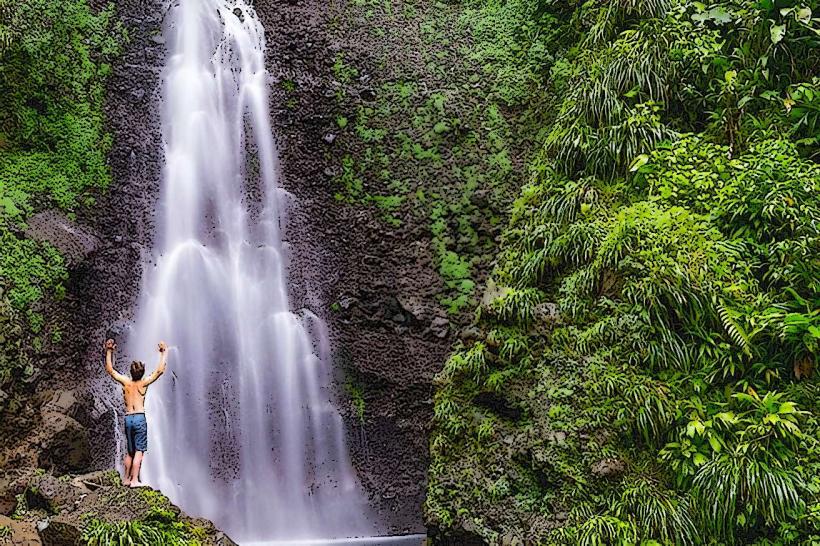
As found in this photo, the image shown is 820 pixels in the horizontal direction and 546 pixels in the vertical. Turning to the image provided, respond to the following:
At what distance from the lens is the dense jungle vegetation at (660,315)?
16.5ft

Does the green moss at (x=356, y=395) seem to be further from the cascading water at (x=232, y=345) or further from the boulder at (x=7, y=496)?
the boulder at (x=7, y=496)

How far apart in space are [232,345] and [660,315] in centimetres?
690

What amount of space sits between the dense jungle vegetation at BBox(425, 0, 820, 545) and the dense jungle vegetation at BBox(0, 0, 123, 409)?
19.2ft

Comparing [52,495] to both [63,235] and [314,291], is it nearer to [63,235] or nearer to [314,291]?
[63,235]

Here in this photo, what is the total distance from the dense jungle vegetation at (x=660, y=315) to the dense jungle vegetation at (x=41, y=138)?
585 centimetres

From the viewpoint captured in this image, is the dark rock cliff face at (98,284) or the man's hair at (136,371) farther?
the dark rock cliff face at (98,284)

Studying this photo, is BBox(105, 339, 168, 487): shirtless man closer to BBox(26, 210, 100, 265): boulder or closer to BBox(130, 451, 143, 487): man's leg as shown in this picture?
BBox(130, 451, 143, 487): man's leg

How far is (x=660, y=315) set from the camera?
591 cm

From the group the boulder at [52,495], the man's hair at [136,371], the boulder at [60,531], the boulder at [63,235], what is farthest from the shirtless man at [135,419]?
the boulder at [63,235]

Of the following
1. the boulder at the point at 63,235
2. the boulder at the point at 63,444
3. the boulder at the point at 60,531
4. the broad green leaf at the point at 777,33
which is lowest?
the boulder at the point at 60,531

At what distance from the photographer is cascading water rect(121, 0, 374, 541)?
31.6 ft

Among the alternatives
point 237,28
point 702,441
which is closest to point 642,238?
point 702,441

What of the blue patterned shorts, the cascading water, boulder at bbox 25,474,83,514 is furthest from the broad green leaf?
boulder at bbox 25,474,83,514

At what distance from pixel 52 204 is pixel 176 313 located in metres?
2.53
